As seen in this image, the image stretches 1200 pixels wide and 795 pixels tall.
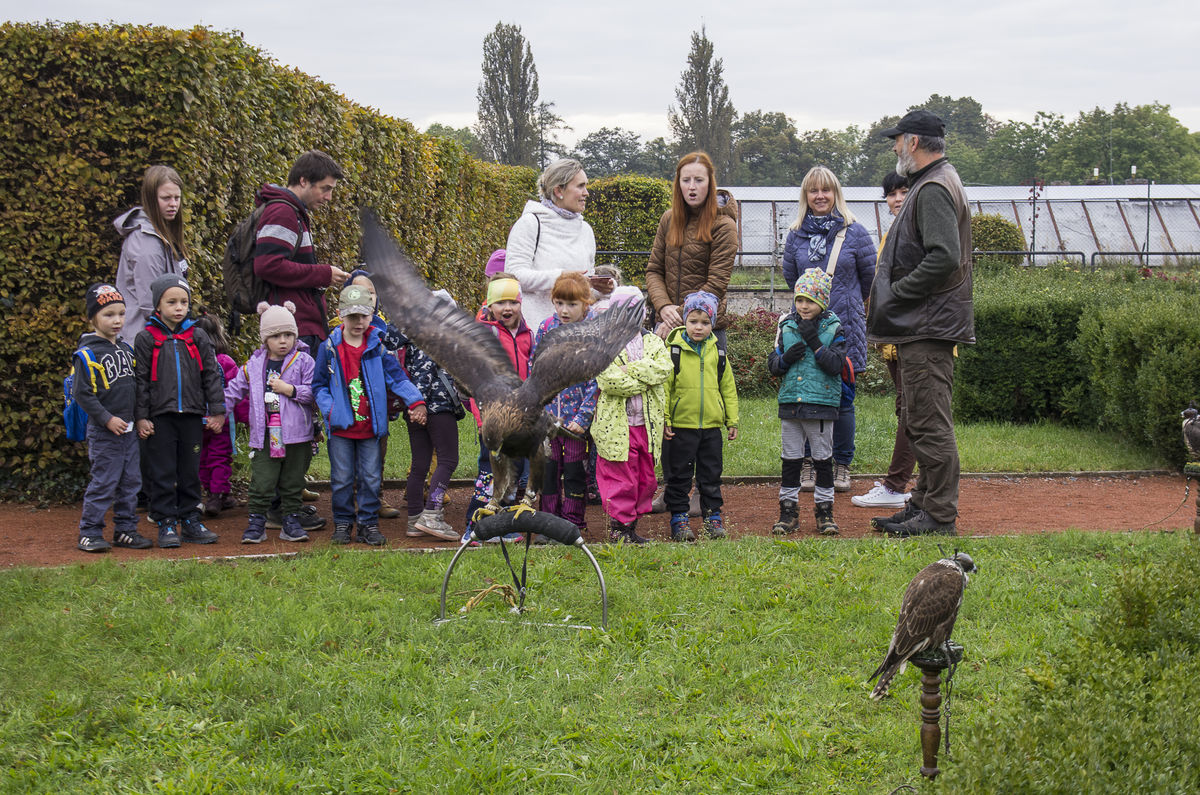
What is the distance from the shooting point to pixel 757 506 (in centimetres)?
753

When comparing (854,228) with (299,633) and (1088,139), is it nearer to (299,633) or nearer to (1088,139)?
(299,633)

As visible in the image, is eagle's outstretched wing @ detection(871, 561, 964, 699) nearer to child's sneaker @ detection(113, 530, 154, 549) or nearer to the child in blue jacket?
the child in blue jacket

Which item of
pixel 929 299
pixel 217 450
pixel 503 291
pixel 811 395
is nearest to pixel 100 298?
pixel 217 450

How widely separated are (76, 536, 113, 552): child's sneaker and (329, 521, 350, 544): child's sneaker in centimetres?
139

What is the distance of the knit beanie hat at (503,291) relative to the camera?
250 inches

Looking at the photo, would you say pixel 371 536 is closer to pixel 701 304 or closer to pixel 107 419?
pixel 107 419

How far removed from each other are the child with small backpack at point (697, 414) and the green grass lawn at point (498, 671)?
0.80 m

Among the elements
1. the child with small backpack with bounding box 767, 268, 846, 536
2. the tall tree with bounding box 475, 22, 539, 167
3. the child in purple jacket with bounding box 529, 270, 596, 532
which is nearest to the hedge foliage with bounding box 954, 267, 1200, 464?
the child with small backpack with bounding box 767, 268, 846, 536

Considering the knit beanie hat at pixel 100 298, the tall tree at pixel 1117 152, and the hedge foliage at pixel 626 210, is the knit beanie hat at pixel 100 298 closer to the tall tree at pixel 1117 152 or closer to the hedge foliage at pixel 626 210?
the hedge foliage at pixel 626 210

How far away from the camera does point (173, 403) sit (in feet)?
20.7

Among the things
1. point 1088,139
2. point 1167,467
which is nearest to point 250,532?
point 1167,467

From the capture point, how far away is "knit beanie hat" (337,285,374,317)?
6.31 meters

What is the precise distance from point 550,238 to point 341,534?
2.52 meters

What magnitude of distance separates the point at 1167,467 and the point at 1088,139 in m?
68.5
